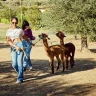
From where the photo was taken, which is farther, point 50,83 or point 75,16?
point 75,16

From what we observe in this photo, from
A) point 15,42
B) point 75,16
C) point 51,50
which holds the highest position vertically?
point 75,16

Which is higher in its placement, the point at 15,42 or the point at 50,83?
the point at 15,42

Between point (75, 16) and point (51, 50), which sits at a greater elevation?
point (75, 16)

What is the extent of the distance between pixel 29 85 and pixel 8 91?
851mm

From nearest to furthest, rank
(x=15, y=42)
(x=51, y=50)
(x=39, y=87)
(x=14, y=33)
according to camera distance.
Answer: (x=39, y=87)
(x=14, y=33)
(x=15, y=42)
(x=51, y=50)

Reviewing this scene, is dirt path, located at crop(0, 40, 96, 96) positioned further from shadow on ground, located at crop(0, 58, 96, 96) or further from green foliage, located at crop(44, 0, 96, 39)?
green foliage, located at crop(44, 0, 96, 39)

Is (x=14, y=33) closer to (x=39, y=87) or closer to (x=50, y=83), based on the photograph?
(x=39, y=87)

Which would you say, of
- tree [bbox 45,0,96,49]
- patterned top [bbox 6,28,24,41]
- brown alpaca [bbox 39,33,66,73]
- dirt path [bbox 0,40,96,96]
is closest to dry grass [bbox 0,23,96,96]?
dirt path [bbox 0,40,96,96]

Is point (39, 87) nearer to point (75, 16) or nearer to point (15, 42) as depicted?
point (15, 42)

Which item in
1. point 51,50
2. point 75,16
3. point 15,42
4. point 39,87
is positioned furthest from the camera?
point 75,16

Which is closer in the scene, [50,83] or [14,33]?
[14,33]

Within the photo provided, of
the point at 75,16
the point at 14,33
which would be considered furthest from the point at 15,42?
the point at 75,16

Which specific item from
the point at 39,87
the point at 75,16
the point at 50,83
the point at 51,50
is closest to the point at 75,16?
the point at 75,16

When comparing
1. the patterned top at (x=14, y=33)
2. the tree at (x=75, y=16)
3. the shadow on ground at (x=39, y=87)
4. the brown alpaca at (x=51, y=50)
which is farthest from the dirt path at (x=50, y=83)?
the tree at (x=75, y=16)
